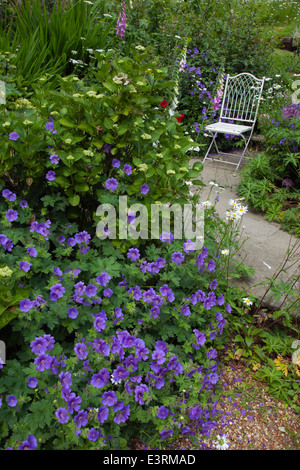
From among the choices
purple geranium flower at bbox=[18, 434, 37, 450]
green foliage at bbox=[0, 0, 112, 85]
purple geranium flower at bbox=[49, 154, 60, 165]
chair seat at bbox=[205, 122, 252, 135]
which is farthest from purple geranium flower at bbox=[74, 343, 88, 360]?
chair seat at bbox=[205, 122, 252, 135]

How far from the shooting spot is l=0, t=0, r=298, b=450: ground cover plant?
1567mm

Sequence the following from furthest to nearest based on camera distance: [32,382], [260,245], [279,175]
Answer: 1. [279,175]
2. [260,245]
3. [32,382]

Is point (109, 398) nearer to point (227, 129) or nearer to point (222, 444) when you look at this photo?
point (222, 444)

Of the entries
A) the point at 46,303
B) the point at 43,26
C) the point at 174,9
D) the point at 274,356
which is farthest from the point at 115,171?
the point at 174,9

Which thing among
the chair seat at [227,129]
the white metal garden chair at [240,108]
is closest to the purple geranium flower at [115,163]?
the chair seat at [227,129]

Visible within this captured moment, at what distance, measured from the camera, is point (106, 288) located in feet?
6.18

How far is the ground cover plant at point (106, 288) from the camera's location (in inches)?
61.7

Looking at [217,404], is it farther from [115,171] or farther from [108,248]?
[115,171]

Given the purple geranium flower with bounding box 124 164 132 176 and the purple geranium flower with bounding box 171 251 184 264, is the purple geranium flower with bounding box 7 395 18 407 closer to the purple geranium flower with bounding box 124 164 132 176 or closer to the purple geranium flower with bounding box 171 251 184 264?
the purple geranium flower with bounding box 171 251 184 264

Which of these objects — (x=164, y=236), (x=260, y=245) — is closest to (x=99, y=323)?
(x=164, y=236)

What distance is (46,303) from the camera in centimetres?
162

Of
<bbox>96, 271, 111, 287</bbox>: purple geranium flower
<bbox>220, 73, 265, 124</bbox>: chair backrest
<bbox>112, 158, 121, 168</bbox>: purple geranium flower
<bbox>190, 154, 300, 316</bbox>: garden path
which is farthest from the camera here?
<bbox>220, 73, 265, 124</bbox>: chair backrest

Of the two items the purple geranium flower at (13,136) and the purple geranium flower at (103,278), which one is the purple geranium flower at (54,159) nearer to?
the purple geranium flower at (13,136)

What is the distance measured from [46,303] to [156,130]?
1127 millimetres
